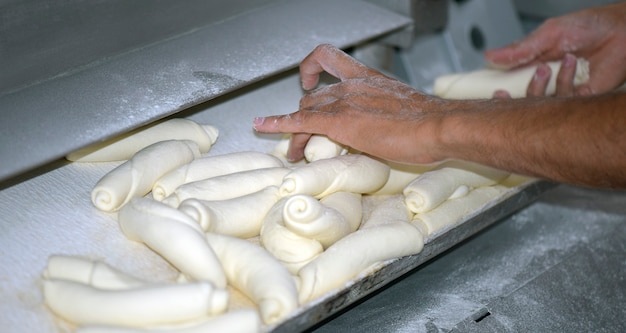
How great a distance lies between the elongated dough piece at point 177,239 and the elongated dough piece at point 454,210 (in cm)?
53

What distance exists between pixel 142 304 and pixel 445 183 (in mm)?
816

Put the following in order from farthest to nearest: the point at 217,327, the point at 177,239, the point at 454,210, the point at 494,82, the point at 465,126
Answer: the point at 494,82
the point at 454,210
the point at 465,126
the point at 177,239
the point at 217,327

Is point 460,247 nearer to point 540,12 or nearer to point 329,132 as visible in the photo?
point 329,132

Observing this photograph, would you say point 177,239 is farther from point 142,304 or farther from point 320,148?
point 320,148

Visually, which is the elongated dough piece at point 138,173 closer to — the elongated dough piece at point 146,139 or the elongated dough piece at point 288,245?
the elongated dough piece at point 146,139

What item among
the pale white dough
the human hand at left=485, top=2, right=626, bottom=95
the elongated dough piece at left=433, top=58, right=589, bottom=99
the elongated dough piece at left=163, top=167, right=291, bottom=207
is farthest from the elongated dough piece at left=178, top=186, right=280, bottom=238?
the human hand at left=485, top=2, right=626, bottom=95

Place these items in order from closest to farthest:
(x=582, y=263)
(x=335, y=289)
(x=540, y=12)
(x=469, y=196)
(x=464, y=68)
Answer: (x=335, y=289) < (x=469, y=196) < (x=582, y=263) < (x=464, y=68) < (x=540, y=12)

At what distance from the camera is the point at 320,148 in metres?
1.80

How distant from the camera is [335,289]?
1.45 m

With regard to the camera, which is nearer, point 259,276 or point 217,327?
point 217,327

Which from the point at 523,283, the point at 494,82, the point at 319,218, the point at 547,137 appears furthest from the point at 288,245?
the point at 494,82

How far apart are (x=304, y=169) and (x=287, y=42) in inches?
18.9

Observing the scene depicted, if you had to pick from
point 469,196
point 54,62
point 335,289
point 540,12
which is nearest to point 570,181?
point 469,196

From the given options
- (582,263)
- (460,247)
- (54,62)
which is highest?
(54,62)
